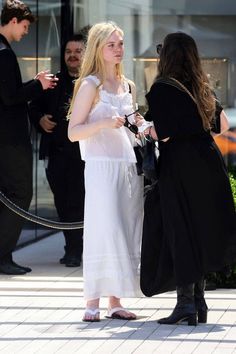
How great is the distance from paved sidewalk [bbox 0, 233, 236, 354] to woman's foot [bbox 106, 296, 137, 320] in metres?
0.06

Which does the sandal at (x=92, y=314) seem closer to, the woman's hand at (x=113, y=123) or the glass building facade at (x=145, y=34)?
the woman's hand at (x=113, y=123)

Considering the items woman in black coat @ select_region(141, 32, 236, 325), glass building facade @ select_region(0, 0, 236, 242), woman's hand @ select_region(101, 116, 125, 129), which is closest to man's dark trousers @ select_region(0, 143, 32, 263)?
glass building facade @ select_region(0, 0, 236, 242)

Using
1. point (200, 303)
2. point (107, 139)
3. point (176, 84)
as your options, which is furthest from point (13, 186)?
point (176, 84)

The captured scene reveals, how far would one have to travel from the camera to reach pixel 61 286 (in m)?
7.98

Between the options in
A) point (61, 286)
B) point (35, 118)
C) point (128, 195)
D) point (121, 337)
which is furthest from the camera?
point (35, 118)

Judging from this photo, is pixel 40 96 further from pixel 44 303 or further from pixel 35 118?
pixel 44 303

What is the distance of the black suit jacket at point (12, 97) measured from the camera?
8305mm

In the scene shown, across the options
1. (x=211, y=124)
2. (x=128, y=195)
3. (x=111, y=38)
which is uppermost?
(x=111, y=38)

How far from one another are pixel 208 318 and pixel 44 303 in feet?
3.97

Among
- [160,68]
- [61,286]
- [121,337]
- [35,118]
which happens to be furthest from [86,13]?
[121,337]

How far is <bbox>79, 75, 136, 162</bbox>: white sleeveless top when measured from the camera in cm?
664

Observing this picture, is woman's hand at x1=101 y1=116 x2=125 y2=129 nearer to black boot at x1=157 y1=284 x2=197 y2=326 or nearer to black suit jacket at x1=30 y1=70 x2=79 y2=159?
black boot at x1=157 y1=284 x2=197 y2=326

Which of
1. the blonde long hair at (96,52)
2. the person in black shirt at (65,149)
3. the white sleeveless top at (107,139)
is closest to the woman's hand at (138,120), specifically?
the white sleeveless top at (107,139)

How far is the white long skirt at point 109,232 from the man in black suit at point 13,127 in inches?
71.7
